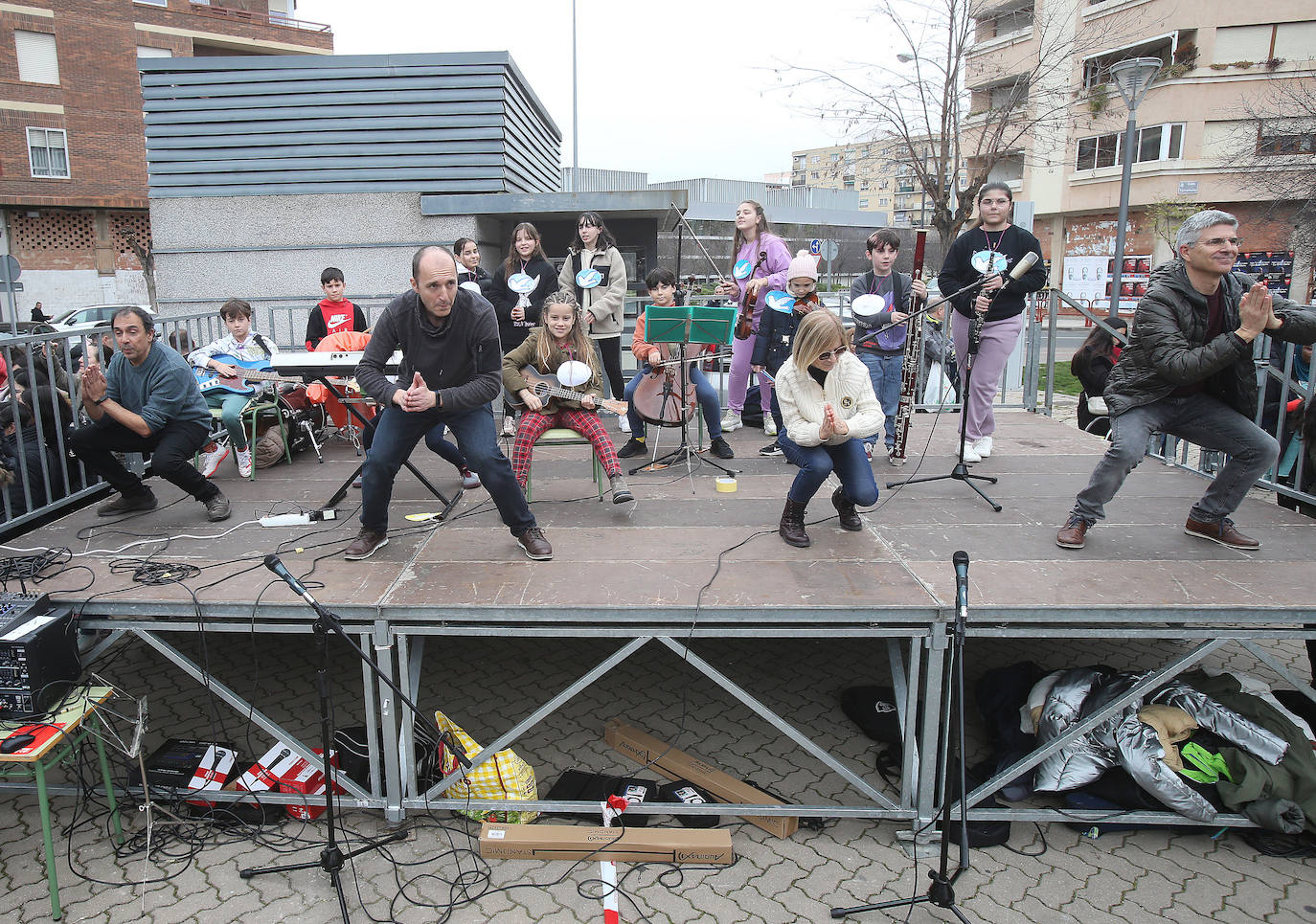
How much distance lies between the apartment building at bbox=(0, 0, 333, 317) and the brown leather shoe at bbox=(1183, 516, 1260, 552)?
30.9 m

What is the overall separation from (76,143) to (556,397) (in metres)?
32.0

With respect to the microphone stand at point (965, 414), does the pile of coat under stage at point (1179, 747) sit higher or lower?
lower

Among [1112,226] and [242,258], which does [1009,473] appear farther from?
[1112,226]

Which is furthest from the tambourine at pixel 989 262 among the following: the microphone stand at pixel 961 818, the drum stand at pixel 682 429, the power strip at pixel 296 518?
the power strip at pixel 296 518

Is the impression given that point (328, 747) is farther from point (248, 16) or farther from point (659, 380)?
point (248, 16)

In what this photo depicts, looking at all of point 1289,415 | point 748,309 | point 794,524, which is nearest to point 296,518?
point 794,524

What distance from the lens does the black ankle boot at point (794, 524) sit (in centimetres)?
425

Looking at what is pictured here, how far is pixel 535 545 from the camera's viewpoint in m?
4.04

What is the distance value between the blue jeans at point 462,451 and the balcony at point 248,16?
112 ft

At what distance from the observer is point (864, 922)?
291cm

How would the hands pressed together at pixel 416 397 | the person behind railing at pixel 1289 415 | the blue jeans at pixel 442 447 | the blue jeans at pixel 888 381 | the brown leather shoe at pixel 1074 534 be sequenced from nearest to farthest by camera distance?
the hands pressed together at pixel 416 397 → the brown leather shoe at pixel 1074 534 → the person behind railing at pixel 1289 415 → the blue jeans at pixel 442 447 → the blue jeans at pixel 888 381

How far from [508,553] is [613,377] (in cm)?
326

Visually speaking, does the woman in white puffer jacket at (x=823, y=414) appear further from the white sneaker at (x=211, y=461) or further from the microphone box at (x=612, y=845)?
the white sneaker at (x=211, y=461)

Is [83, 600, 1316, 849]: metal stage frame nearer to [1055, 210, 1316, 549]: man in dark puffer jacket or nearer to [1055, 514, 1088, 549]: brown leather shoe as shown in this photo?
[1055, 514, 1088, 549]: brown leather shoe
